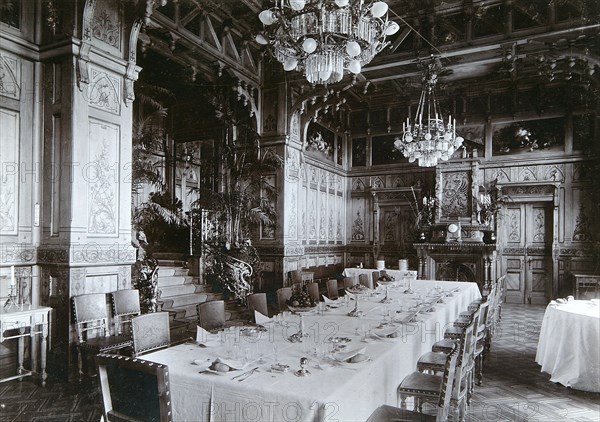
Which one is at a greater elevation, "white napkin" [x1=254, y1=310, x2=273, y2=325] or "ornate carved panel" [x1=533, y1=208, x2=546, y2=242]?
"ornate carved panel" [x1=533, y1=208, x2=546, y2=242]

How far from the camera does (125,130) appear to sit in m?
5.81

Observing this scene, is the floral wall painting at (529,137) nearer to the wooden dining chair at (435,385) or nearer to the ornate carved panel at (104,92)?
the wooden dining chair at (435,385)

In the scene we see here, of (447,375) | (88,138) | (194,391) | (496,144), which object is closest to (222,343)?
(194,391)

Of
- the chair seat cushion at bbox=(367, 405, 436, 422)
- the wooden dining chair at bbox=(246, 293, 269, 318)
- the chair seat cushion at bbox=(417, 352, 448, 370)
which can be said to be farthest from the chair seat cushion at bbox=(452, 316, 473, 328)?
the chair seat cushion at bbox=(367, 405, 436, 422)

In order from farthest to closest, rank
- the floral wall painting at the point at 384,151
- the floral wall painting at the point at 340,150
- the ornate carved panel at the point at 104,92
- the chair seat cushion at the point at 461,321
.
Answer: the floral wall painting at the point at 340,150 → the floral wall painting at the point at 384,151 → the chair seat cushion at the point at 461,321 → the ornate carved panel at the point at 104,92

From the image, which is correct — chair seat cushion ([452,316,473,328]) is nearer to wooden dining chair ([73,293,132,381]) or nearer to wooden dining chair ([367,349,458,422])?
wooden dining chair ([367,349,458,422])

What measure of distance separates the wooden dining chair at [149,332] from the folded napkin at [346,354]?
1.49 metres

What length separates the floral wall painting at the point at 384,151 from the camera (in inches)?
522

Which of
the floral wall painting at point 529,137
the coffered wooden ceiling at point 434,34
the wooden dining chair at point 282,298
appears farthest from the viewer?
the floral wall painting at point 529,137

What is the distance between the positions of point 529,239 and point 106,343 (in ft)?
35.5

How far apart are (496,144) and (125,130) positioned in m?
9.98

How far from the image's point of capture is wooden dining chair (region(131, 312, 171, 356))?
11.1 feet

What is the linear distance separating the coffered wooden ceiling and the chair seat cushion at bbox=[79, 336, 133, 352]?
4503 millimetres

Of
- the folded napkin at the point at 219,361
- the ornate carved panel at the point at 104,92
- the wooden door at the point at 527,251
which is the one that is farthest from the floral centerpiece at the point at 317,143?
the folded napkin at the point at 219,361
